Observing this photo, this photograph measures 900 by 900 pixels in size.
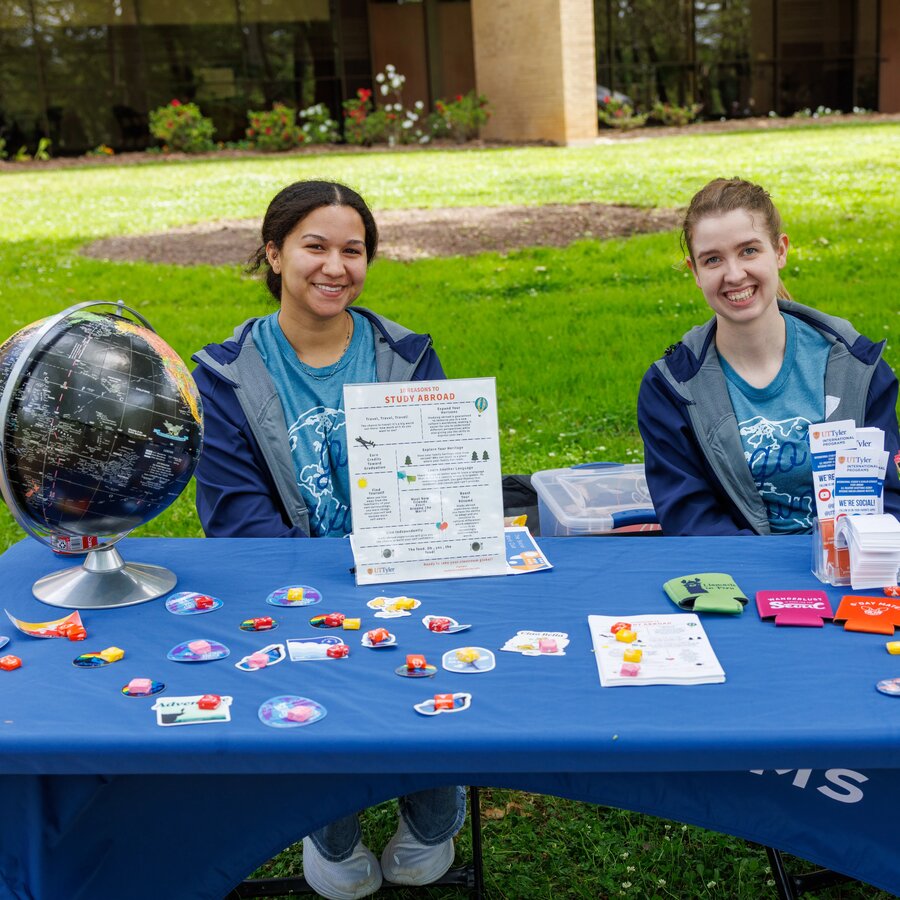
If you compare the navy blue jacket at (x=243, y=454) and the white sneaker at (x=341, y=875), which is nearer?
the white sneaker at (x=341, y=875)

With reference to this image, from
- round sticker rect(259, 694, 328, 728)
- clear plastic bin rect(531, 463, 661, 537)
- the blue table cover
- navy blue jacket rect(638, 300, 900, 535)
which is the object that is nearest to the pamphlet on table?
the blue table cover

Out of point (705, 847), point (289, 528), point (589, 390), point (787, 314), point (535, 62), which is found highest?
point (535, 62)

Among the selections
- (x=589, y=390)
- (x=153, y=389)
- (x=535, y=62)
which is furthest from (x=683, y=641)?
(x=535, y=62)

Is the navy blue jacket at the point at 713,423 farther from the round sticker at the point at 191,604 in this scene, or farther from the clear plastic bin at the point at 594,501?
the round sticker at the point at 191,604

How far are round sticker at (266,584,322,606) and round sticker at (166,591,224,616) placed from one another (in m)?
0.10

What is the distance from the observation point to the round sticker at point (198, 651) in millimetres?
1787

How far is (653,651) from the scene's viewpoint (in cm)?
174

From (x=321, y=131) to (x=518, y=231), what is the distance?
37.9 feet

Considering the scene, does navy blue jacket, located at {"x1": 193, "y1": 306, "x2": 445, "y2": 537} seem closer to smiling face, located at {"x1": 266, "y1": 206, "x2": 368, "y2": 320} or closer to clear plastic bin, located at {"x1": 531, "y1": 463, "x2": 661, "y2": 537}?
smiling face, located at {"x1": 266, "y1": 206, "x2": 368, "y2": 320}

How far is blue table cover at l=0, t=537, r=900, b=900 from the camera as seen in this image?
4.97 feet

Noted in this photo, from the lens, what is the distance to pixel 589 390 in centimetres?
585

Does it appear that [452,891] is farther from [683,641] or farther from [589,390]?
[589,390]

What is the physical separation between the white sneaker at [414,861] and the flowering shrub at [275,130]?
1840 cm

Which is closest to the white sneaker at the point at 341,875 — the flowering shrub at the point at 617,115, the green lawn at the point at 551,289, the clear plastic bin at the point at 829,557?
the green lawn at the point at 551,289
